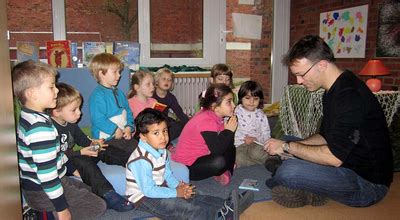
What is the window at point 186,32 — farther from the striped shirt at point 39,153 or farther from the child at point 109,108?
the striped shirt at point 39,153

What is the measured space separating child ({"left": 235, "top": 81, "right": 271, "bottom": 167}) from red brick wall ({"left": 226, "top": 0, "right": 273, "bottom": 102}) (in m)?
2.50

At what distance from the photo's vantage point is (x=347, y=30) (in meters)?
4.45

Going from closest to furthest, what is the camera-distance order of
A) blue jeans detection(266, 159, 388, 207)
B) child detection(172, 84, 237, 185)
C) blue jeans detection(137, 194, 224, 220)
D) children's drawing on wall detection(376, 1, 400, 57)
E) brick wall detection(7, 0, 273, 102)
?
blue jeans detection(137, 194, 224, 220) < blue jeans detection(266, 159, 388, 207) < child detection(172, 84, 237, 185) < children's drawing on wall detection(376, 1, 400, 57) < brick wall detection(7, 0, 273, 102)

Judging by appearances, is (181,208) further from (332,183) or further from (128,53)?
(128,53)

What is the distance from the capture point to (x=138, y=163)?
193cm

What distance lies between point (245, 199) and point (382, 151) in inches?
34.0

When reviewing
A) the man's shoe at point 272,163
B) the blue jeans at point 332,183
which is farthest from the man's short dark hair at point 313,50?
the man's shoe at point 272,163

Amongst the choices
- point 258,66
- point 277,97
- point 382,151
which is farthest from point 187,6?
point 382,151

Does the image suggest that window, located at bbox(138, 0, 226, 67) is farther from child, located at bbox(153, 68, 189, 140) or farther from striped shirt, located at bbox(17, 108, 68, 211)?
striped shirt, located at bbox(17, 108, 68, 211)

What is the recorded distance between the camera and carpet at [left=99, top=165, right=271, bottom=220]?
2185 millimetres

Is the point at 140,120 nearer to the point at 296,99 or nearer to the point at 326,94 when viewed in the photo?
the point at 326,94

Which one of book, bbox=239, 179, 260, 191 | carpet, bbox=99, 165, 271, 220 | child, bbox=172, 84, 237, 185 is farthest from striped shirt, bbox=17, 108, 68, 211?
book, bbox=239, 179, 260, 191

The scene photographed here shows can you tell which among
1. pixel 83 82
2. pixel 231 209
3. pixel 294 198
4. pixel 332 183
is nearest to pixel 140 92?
pixel 83 82

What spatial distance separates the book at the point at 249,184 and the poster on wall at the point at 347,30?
8.47ft
